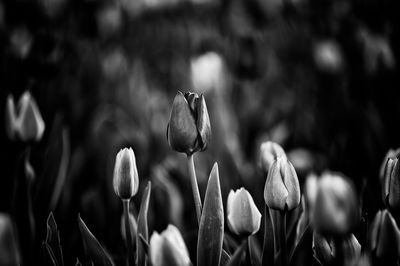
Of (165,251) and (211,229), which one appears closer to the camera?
(165,251)

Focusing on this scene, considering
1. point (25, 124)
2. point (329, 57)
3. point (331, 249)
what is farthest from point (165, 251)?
point (329, 57)

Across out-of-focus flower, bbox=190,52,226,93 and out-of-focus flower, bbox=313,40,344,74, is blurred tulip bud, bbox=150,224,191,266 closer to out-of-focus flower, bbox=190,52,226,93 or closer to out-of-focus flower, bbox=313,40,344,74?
out-of-focus flower, bbox=190,52,226,93

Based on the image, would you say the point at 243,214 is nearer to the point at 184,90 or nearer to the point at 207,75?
the point at 207,75

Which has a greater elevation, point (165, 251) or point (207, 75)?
point (207, 75)

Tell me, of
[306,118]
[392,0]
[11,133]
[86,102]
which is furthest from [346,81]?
[11,133]

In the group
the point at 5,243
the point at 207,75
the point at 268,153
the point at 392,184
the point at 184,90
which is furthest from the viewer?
the point at 184,90

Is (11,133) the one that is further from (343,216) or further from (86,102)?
(86,102)

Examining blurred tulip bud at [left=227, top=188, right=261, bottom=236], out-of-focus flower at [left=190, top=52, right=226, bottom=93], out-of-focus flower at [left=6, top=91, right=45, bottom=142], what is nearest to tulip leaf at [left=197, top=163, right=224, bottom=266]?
blurred tulip bud at [left=227, top=188, right=261, bottom=236]
